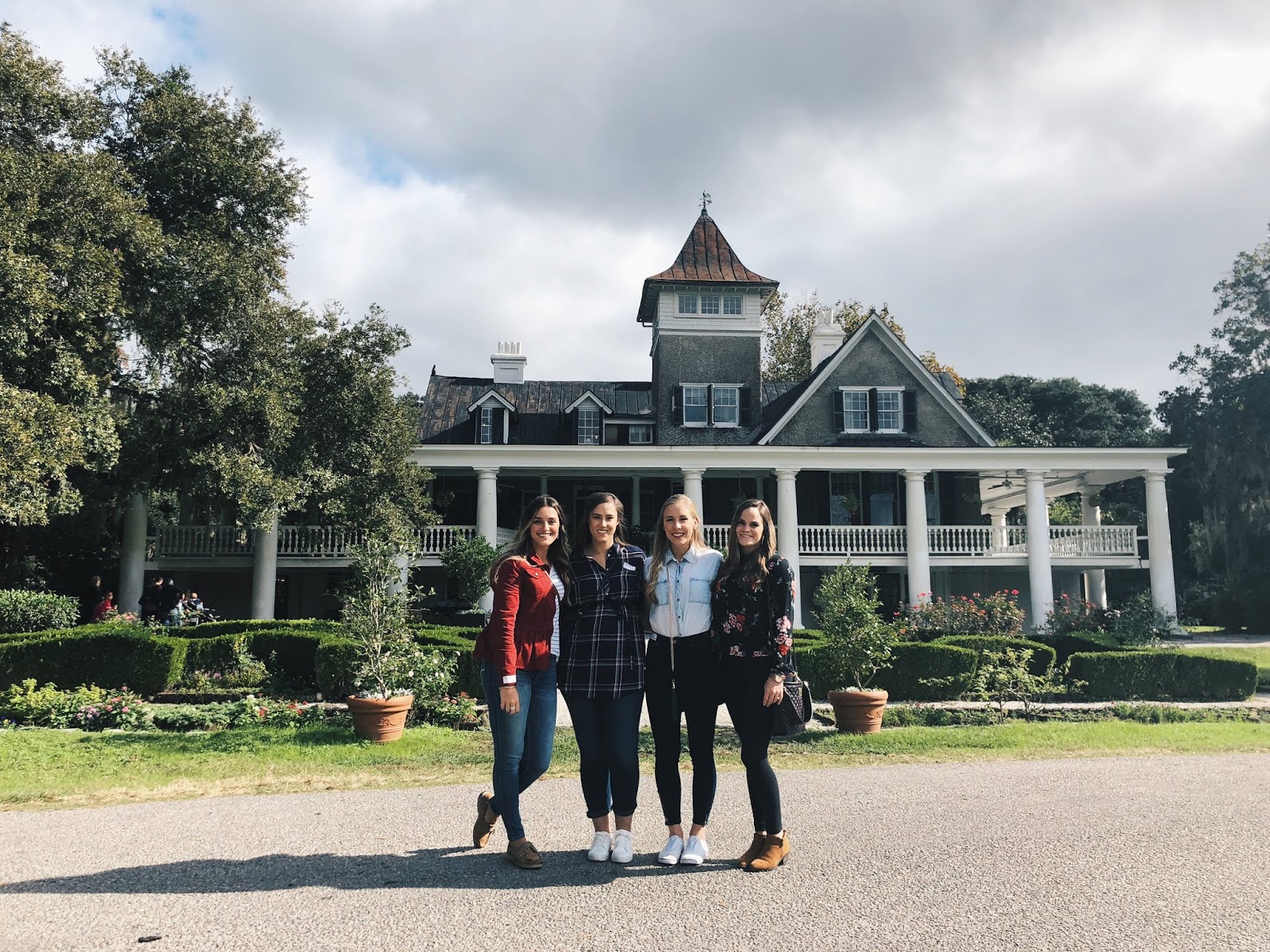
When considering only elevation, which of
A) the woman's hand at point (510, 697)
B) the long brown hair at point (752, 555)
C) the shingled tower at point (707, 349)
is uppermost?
the shingled tower at point (707, 349)

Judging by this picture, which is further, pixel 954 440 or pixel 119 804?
pixel 954 440

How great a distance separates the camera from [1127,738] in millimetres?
9352

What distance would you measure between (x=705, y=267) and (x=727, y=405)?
180 inches

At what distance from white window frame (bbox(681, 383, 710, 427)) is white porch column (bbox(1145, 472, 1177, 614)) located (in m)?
12.4

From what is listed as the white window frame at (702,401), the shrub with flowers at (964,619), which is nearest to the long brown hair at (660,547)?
the shrub with flowers at (964,619)

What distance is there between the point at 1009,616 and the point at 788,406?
12788 mm

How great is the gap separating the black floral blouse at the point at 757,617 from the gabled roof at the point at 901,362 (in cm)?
2223

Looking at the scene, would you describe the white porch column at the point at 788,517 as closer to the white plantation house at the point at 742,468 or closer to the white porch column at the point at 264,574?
the white plantation house at the point at 742,468

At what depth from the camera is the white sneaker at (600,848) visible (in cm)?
465

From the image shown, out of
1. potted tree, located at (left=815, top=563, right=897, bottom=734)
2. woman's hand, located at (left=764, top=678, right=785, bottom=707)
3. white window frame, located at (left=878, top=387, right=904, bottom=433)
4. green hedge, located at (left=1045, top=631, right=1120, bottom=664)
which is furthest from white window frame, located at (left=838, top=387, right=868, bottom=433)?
woman's hand, located at (left=764, top=678, right=785, bottom=707)

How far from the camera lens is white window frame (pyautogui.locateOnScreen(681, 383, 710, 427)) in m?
28.0

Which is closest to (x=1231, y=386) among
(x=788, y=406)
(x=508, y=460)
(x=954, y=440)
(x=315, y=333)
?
(x=954, y=440)

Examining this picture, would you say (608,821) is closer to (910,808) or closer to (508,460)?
(910,808)

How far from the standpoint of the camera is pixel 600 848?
15.3 ft
